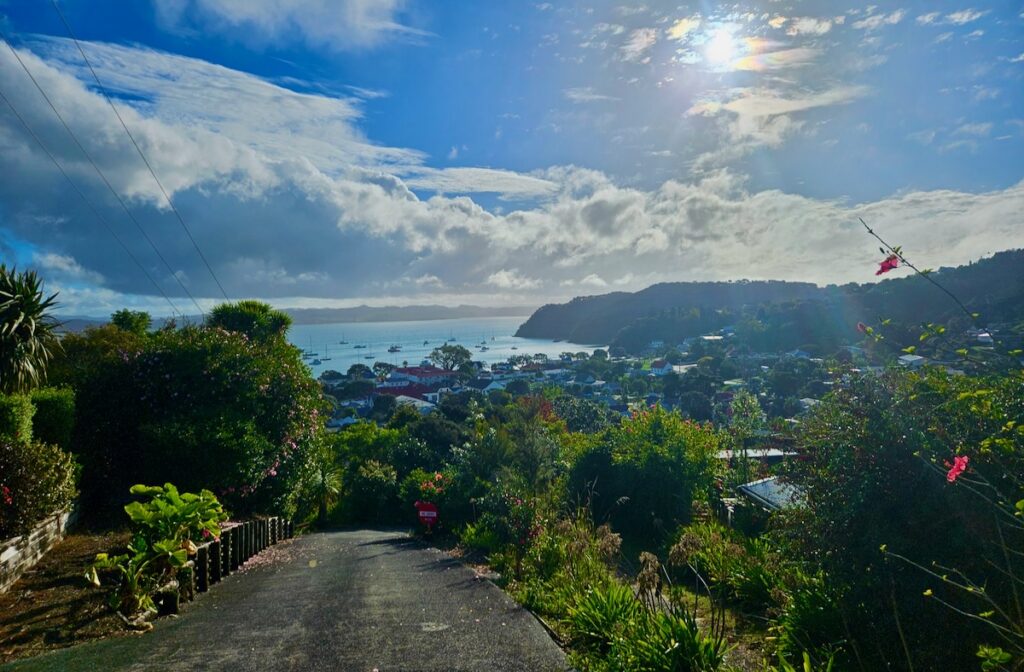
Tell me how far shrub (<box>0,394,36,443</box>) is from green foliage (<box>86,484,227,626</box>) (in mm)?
2883

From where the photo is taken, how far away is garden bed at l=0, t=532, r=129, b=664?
559cm

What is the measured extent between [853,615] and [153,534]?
7.01 metres

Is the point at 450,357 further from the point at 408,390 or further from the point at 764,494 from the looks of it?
the point at 764,494

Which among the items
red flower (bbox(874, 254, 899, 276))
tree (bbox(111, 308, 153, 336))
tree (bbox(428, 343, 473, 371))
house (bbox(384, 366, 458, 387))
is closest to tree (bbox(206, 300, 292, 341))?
tree (bbox(111, 308, 153, 336))

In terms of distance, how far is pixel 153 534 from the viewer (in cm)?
692

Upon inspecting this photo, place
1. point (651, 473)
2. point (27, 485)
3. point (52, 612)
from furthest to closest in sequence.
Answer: point (651, 473), point (27, 485), point (52, 612)

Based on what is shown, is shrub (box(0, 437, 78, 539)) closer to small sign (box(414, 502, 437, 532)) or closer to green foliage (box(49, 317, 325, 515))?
green foliage (box(49, 317, 325, 515))

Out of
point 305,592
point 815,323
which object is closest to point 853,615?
point 305,592

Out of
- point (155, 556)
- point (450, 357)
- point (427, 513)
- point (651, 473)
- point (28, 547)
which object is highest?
point (155, 556)

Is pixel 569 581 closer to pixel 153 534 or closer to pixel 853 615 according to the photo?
pixel 853 615

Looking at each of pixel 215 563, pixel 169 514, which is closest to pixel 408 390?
pixel 215 563

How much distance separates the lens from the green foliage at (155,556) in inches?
245

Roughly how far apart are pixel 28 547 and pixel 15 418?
211 cm

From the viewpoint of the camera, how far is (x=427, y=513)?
1577 cm
